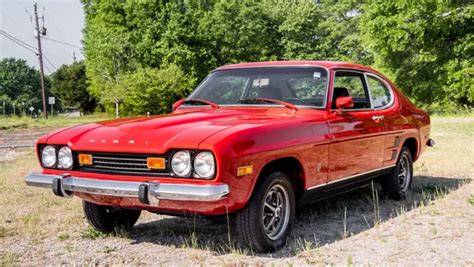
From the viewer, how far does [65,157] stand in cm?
462

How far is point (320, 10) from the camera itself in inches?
1976

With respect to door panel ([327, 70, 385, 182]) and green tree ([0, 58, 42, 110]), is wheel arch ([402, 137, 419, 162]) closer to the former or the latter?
door panel ([327, 70, 385, 182])

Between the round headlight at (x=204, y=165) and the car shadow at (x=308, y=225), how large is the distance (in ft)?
2.61

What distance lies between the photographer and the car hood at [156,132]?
4.09m

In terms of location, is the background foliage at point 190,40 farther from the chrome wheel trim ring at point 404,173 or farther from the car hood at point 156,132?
the car hood at point 156,132

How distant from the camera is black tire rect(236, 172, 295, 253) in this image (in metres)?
4.27

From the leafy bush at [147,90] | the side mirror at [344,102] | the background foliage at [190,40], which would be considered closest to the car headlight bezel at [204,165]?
the side mirror at [344,102]

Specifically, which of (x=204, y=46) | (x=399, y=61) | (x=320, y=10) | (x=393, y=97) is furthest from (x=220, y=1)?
(x=393, y=97)

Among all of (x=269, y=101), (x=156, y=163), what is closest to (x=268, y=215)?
(x=156, y=163)

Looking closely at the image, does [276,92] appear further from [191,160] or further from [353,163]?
[191,160]

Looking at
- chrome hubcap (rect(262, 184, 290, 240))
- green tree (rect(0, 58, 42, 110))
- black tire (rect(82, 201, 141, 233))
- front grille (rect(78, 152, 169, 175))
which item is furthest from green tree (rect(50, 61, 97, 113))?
chrome hubcap (rect(262, 184, 290, 240))

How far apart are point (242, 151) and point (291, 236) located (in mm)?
1415

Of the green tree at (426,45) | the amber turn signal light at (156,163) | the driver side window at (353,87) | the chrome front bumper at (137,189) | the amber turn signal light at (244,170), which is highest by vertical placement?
the green tree at (426,45)

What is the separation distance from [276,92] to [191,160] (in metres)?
1.76
